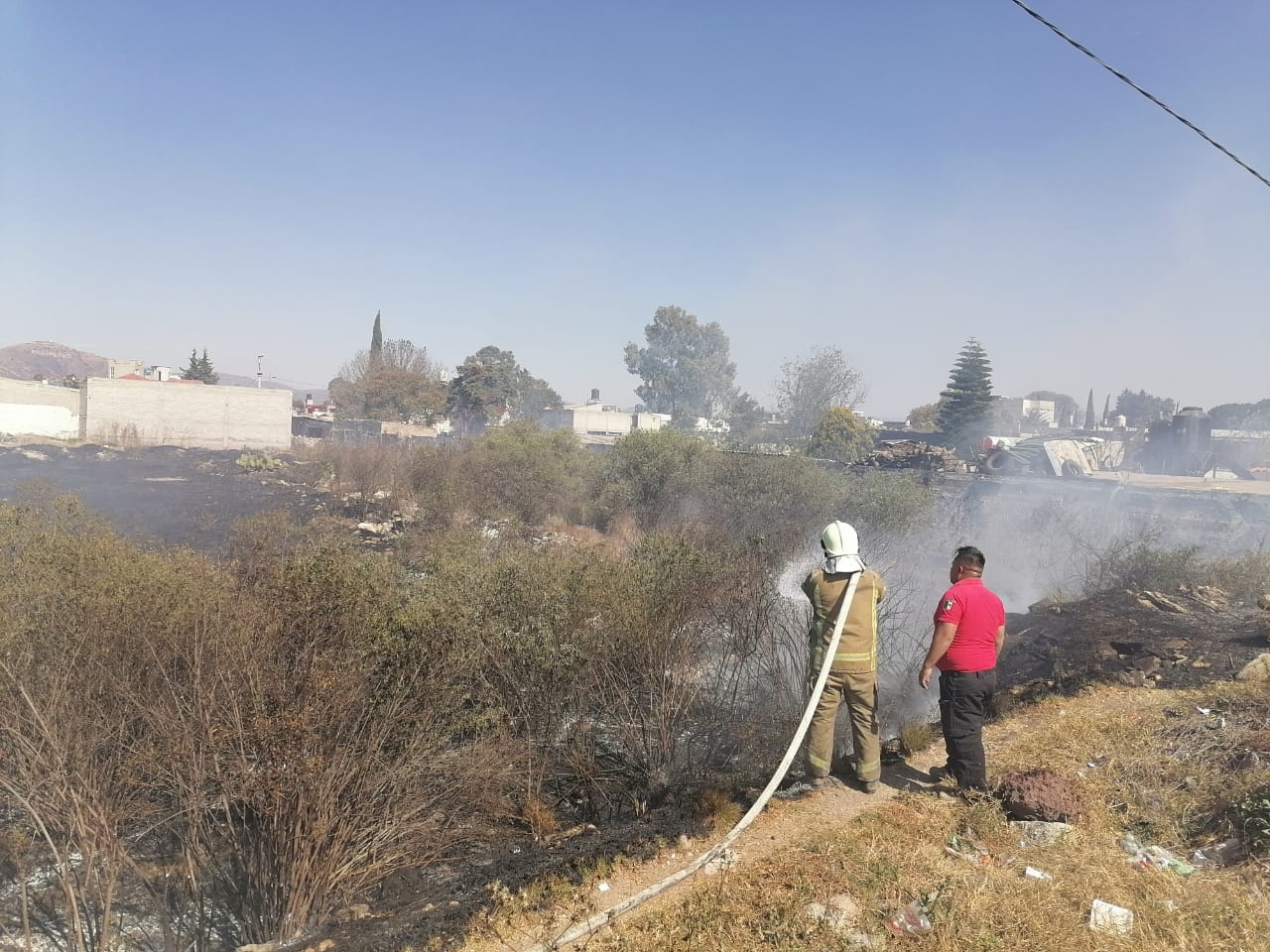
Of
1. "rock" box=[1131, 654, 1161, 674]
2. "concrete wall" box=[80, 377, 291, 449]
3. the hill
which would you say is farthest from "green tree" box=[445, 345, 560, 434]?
the hill

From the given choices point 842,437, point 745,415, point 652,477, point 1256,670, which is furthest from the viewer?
point 745,415

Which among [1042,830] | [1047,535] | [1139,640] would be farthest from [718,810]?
[1047,535]

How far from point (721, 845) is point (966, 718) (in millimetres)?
1700

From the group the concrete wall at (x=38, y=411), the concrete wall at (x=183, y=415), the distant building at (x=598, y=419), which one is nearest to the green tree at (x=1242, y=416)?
the distant building at (x=598, y=419)

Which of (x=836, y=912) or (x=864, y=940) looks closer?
(x=864, y=940)

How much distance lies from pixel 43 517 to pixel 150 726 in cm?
780

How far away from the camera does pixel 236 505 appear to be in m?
23.6

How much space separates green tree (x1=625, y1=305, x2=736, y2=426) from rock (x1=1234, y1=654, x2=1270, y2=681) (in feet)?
241

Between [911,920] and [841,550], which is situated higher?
[841,550]

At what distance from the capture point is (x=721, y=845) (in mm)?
3961

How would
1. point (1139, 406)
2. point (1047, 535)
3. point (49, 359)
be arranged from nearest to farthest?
1. point (1047, 535)
2. point (1139, 406)
3. point (49, 359)

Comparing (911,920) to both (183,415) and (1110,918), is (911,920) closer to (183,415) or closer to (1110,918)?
(1110,918)

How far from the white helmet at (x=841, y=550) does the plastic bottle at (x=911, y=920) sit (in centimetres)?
180

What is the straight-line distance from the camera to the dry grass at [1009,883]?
3.24 m
